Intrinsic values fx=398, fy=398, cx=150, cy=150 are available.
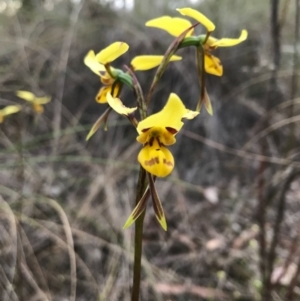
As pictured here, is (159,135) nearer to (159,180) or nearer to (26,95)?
(26,95)

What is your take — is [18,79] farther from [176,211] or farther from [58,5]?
[176,211]

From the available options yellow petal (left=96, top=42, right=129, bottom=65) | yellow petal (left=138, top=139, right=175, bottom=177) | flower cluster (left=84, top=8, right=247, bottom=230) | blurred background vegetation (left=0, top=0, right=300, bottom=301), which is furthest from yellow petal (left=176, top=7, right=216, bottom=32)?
blurred background vegetation (left=0, top=0, right=300, bottom=301)

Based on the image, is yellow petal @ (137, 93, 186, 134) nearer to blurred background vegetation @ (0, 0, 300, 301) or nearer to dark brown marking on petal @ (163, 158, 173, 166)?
dark brown marking on petal @ (163, 158, 173, 166)

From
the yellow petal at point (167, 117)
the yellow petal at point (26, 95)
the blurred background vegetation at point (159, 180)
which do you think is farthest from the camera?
the yellow petal at point (26, 95)

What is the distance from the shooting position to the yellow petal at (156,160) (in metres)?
0.62

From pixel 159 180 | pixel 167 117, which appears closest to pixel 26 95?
pixel 159 180

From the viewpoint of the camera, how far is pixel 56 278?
4.86 ft

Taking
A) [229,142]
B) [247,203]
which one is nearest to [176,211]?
[247,203]

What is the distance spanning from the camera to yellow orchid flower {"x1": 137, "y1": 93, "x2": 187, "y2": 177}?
1.99 feet

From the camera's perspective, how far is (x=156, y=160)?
24.7 inches

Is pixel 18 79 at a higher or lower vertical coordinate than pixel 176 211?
higher

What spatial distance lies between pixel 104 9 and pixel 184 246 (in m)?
1.95

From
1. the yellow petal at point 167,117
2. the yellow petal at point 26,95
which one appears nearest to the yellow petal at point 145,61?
the yellow petal at point 167,117

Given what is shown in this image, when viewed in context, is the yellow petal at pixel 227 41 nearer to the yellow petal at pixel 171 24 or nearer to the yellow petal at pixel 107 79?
the yellow petal at pixel 171 24
